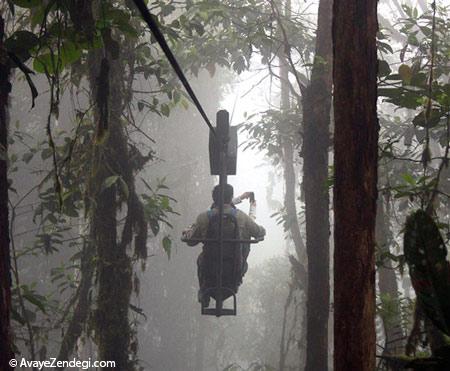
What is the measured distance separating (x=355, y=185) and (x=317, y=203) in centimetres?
276

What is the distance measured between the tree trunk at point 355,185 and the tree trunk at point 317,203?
2.60 metres

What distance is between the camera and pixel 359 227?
5.96 feet

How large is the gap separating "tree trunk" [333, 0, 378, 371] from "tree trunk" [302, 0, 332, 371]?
2.60m

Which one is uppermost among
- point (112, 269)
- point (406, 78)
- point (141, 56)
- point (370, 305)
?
point (141, 56)

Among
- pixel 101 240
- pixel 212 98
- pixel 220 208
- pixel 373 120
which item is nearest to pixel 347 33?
pixel 373 120

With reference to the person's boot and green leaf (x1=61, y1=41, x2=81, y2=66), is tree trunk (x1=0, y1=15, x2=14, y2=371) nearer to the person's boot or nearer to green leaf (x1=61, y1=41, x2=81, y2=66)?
green leaf (x1=61, y1=41, x2=81, y2=66)

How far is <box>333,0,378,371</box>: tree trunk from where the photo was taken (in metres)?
1.77

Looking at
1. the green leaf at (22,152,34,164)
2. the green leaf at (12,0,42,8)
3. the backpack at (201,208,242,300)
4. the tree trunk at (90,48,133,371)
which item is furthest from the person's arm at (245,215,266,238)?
the green leaf at (12,0,42,8)

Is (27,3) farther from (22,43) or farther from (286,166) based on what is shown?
(286,166)

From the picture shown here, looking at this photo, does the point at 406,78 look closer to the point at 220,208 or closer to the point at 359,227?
the point at 359,227

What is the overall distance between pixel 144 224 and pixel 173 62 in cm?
270

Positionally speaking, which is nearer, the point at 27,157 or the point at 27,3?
the point at 27,3

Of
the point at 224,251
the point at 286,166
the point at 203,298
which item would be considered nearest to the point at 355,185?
the point at 224,251

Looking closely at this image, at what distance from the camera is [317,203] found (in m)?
4.55
